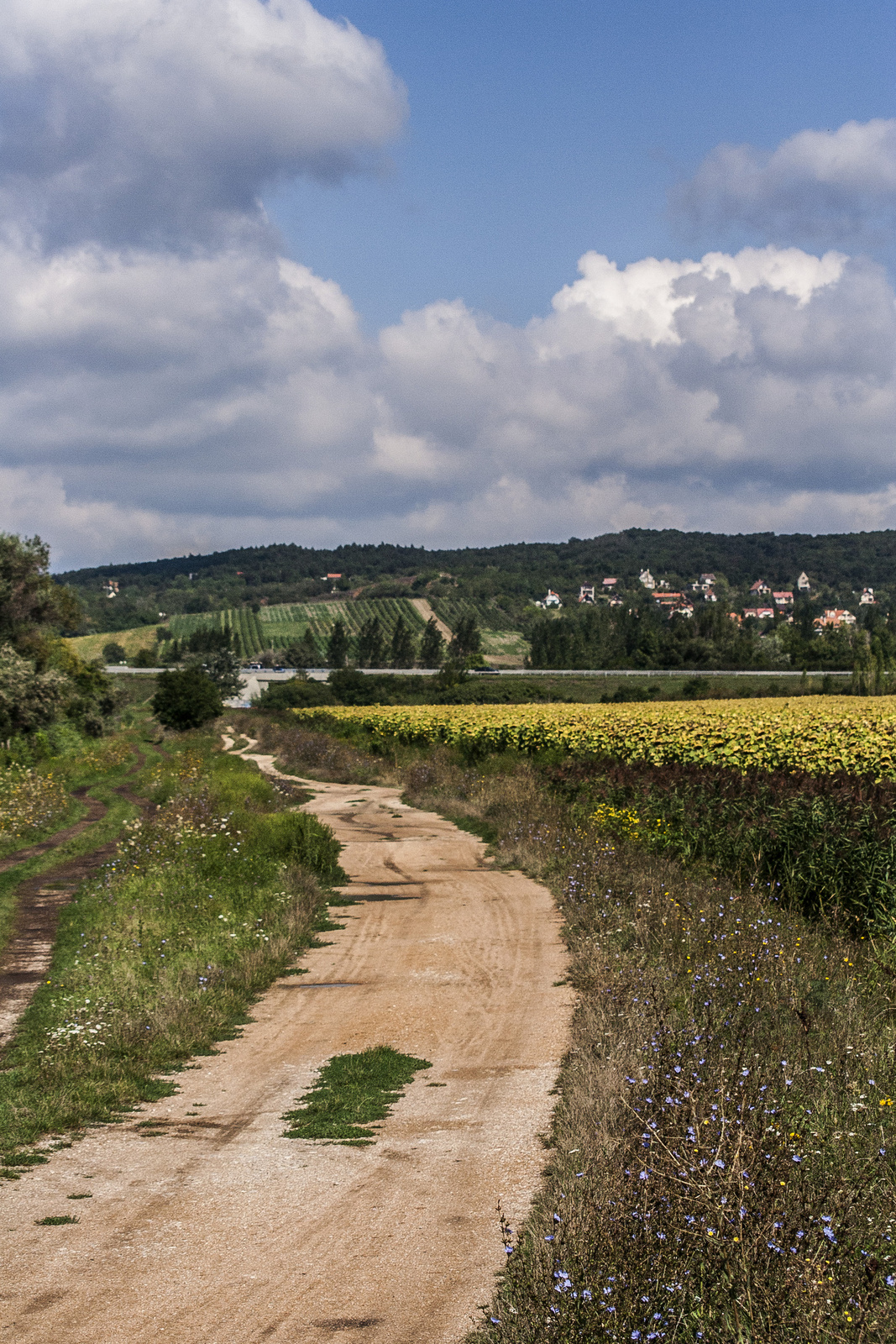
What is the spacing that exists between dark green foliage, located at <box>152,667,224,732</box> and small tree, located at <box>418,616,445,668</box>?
257ft

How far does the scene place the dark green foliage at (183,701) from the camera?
5522 cm

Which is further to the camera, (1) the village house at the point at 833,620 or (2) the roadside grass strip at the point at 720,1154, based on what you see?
(1) the village house at the point at 833,620

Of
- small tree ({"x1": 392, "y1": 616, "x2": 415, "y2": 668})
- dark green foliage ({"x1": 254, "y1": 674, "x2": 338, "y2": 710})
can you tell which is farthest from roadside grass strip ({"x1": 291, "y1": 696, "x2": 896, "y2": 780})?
small tree ({"x1": 392, "y1": 616, "x2": 415, "y2": 668})

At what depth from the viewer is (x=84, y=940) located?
1186cm

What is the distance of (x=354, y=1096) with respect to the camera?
6945 mm

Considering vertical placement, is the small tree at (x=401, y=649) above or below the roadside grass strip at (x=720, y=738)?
above

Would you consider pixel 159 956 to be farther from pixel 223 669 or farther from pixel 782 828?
pixel 223 669

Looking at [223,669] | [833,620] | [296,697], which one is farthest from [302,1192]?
[833,620]

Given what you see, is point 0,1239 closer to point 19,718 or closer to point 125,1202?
point 125,1202

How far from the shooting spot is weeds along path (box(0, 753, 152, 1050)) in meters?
9.88

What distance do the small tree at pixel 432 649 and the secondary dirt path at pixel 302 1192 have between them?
12517 cm

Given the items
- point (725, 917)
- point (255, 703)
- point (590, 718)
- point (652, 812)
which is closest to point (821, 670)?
point (255, 703)

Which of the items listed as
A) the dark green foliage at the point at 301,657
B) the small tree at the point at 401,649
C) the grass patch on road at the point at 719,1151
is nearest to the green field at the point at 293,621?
the dark green foliage at the point at 301,657

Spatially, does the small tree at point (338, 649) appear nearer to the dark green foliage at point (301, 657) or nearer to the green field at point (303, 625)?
the dark green foliage at point (301, 657)
